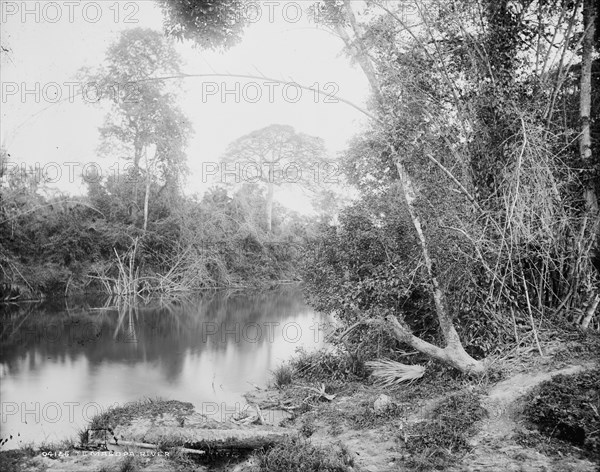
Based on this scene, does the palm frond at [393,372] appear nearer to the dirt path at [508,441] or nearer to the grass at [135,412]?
the dirt path at [508,441]

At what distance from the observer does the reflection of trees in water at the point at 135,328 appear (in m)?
10.4

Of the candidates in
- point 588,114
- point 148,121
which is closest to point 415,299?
point 588,114

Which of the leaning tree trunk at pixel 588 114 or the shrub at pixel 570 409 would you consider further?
the leaning tree trunk at pixel 588 114

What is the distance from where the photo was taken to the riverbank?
3977 mm

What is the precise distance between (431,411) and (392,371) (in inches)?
60.8

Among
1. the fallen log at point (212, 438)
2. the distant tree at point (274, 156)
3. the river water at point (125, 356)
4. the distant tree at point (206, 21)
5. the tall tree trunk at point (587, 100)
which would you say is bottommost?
the river water at point (125, 356)

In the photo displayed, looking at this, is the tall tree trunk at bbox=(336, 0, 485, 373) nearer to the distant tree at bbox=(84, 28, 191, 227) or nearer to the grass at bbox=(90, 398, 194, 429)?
the grass at bbox=(90, 398, 194, 429)

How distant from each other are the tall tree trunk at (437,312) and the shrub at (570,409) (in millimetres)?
1084

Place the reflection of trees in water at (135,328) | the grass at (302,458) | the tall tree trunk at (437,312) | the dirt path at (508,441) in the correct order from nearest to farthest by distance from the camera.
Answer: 1. the dirt path at (508,441)
2. the grass at (302,458)
3. the tall tree trunk at (437,312)
4. the reflection of trees in water at (135,328)

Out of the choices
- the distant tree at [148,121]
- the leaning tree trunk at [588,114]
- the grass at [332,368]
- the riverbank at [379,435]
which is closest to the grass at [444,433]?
the riverbank at [379,435]

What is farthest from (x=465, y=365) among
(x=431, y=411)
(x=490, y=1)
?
(x=490, y=1)

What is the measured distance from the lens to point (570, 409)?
13.3 ft

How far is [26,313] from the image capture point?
14789 mm

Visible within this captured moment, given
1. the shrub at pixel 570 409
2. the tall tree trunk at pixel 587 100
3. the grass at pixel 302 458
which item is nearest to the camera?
the shrub at pixel 570 409
